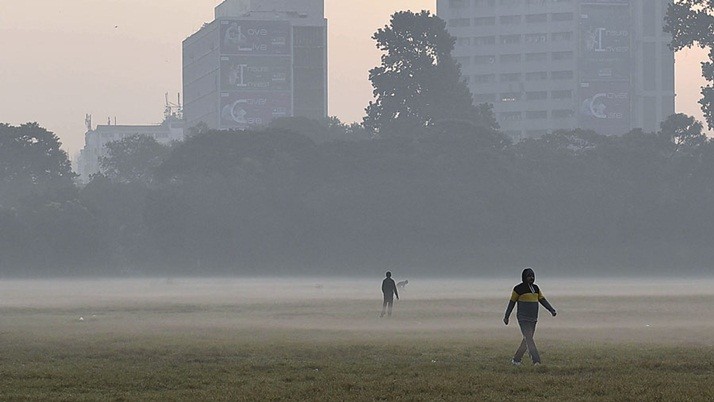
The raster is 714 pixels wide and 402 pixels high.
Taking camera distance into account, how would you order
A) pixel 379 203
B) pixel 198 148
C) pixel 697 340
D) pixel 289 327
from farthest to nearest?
pixel 198 148 < pixel 379 203 < pixel 289 327 < pixel 697 340

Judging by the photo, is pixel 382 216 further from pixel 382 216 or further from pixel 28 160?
pixel 28 160

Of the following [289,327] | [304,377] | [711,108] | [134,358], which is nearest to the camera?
[304,377]

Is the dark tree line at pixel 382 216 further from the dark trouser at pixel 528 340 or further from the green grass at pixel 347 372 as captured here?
the dark trouser at pixel 528 340

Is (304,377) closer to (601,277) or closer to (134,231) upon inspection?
(601,277)

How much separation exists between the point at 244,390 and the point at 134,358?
9188 millimetres

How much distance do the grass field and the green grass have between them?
4 centimetres

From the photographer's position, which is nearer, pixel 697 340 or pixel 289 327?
pixel 697 340

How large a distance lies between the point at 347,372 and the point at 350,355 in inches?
204

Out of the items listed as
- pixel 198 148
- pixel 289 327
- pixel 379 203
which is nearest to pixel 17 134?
pixel 198 148

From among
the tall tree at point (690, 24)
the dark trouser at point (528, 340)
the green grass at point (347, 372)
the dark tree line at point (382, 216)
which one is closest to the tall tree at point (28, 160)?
the dark tree line at point (382, 216)

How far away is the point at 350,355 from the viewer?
40.0m

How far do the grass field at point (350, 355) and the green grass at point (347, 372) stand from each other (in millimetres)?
41

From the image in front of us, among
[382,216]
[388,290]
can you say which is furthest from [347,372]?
[382,216]

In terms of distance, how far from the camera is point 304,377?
1325 inches
